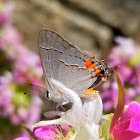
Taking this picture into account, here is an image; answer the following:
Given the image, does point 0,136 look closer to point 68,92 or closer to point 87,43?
point 68,92

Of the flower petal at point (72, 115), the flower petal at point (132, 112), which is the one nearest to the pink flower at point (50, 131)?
the flower petal at point (72, 115)

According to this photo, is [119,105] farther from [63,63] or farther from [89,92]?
[63,63]

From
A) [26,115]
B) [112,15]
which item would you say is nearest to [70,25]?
[112,15]

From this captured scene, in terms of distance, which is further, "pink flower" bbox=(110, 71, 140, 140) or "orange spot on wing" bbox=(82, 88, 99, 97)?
"orange spot on wing" bbox=(82, 88, 99, 97)

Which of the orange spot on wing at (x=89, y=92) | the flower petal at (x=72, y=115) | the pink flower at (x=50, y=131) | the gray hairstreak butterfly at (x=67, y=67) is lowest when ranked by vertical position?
the pink flower at (x=50, y=131)

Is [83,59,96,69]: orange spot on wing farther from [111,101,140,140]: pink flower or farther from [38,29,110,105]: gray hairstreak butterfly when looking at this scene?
[111,101,140,140]: pink flower

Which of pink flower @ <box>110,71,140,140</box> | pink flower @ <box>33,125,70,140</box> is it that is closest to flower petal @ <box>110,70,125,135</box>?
pink flower @ <box>110,71,140,140</box>

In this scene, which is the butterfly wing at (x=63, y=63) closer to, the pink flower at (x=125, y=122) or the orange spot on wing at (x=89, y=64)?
the orange spot on wing at (x=89, y=64)
